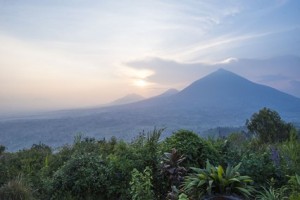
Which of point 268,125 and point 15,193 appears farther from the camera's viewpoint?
point 268,125

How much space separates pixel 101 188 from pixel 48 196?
129 centimetres

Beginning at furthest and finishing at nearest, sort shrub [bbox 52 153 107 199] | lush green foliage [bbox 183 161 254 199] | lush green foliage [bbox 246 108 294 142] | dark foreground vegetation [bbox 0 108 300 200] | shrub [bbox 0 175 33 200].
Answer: lush green foliage [bbox 246 108 294 142], shrub [bbox 52 153 107 199], dark foreground vegetation [bbox 0 108 300 200], shrub [bbox 0 175 33 200], lush green foliage [bbox 183 161 254 199]

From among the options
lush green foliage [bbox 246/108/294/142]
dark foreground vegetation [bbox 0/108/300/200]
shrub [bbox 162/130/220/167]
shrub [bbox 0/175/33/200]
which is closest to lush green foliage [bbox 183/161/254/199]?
dark foreground vegetation [bbox 0/108/300/200]

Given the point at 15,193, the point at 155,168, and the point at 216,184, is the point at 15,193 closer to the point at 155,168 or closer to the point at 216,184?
the point at 155,168

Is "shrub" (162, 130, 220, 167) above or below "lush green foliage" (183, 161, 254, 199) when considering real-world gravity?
above

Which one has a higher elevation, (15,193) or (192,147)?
(192,147)

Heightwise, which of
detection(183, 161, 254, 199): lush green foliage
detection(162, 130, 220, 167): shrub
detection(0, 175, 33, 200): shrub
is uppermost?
detection(162, 130, 220, 167): shrub

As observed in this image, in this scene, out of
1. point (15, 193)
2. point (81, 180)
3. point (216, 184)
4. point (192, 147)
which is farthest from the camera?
point (192, 147)

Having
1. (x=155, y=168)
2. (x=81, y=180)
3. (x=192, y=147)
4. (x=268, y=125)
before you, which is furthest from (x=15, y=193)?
(x=268, y=125)

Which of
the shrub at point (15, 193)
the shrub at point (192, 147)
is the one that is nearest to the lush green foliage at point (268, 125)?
the shrub at point (192, 147)

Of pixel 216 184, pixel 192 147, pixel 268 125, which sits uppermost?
pixel 268 125

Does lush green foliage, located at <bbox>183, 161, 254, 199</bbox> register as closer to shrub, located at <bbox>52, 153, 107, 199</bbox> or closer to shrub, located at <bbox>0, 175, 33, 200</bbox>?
shrub, located at <bbox>52, 153, 107, 199</bbox>

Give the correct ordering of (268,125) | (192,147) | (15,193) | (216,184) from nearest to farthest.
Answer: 1. (216,184)
2. (15,193)
3. (192,147)
4. (268,125)

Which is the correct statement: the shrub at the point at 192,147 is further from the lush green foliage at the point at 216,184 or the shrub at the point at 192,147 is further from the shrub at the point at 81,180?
the lush green foliage at the point at 216,184
